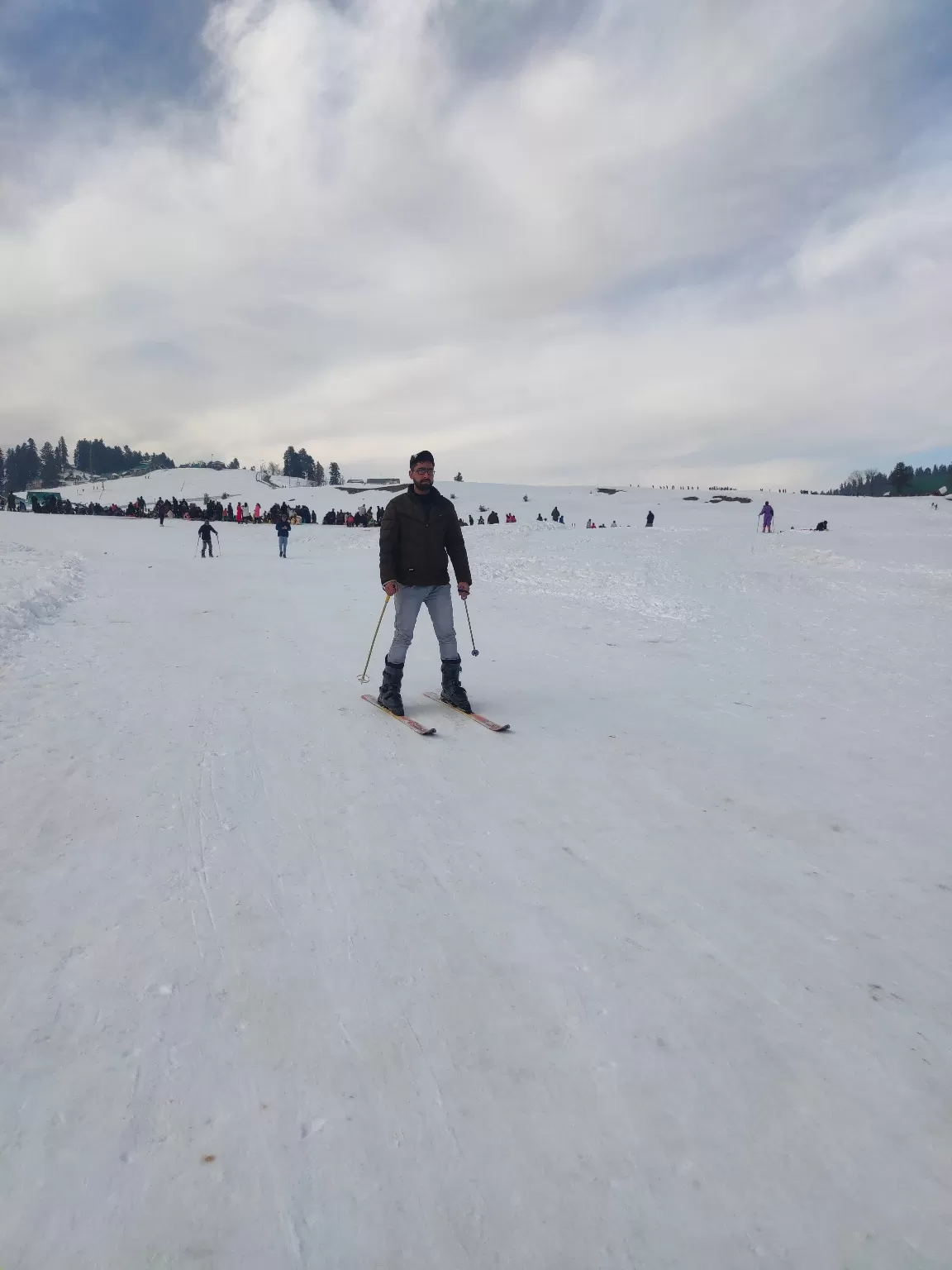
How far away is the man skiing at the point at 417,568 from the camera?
236 inches

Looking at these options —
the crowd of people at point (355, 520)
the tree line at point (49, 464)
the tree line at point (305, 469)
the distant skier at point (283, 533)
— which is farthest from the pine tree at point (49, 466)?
the distant skier at point (283, 533)

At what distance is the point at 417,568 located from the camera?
6023 millimetres

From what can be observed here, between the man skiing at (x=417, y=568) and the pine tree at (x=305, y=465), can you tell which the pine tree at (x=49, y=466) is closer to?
the pine tree at (x=305, y=465)

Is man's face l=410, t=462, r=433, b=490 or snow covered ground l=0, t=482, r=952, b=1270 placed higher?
man's face l=410, t=462, r=433, b=490

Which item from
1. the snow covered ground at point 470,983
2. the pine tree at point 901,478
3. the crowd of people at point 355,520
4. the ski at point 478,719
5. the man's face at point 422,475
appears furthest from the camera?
the pine tree at point 901,478

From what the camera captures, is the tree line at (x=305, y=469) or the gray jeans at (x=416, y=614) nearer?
the gray jeans at (x=416, y=614)

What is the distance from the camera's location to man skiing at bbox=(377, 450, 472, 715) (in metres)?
6.00

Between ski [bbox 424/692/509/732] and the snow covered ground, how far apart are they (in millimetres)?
133

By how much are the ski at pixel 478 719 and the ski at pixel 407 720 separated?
0.47 metres

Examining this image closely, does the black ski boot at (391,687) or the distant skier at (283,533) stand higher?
Answer: the distant skier at (283,533)

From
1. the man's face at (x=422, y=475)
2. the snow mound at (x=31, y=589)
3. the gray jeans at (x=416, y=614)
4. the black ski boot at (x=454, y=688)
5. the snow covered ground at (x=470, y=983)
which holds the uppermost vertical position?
the man's face at (x=422, y=475)

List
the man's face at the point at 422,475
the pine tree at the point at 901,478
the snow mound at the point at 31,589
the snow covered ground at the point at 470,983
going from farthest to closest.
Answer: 1. the pine tree at the point at 901,478
2. the snow mound at the point at 31,589
3. the man's face at the point at 422,475
4. the snow covered ground at the point at 470,983

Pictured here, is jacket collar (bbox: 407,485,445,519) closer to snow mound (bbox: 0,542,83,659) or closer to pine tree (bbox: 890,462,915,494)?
snow mound (bbox: 0,542,83,659)

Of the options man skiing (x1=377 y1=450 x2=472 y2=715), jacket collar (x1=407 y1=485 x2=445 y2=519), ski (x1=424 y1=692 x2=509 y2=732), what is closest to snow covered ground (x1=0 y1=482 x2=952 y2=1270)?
ski (x1=424 y1=692 x2=509 y2=732)
